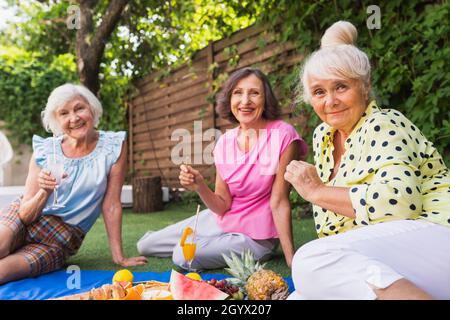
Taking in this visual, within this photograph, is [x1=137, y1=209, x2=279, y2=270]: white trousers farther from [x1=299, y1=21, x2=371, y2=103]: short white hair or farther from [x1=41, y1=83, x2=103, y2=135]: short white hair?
[x1=299, y1=21, x2=371, y2=103]: short white hair

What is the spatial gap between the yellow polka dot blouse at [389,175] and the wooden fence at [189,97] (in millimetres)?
3645

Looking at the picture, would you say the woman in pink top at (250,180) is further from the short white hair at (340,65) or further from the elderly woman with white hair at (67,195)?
the short white hair at (340,65)

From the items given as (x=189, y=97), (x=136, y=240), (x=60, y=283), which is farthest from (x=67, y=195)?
(x=189, y=97)

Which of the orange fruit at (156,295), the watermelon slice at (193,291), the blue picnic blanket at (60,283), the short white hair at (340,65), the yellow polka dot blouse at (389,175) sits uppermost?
the short white hair at (340,65)

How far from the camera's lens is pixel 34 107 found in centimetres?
1107

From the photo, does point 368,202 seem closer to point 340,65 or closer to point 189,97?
point 340,65

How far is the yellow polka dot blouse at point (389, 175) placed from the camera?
1.56m

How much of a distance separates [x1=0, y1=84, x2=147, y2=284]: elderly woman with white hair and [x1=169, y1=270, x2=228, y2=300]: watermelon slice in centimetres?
122

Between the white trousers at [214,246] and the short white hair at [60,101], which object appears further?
the white trousers at [214,246]

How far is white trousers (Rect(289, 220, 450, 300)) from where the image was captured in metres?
1.45

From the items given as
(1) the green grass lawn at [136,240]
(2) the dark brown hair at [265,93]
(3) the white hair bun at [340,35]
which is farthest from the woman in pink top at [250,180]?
(3) the white hair bun at [340,35]

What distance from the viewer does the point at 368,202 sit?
1605 millimetres

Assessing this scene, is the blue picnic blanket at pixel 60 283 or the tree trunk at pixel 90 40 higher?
the tree trunk at pixel 90 40

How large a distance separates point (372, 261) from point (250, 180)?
72.4 inches
